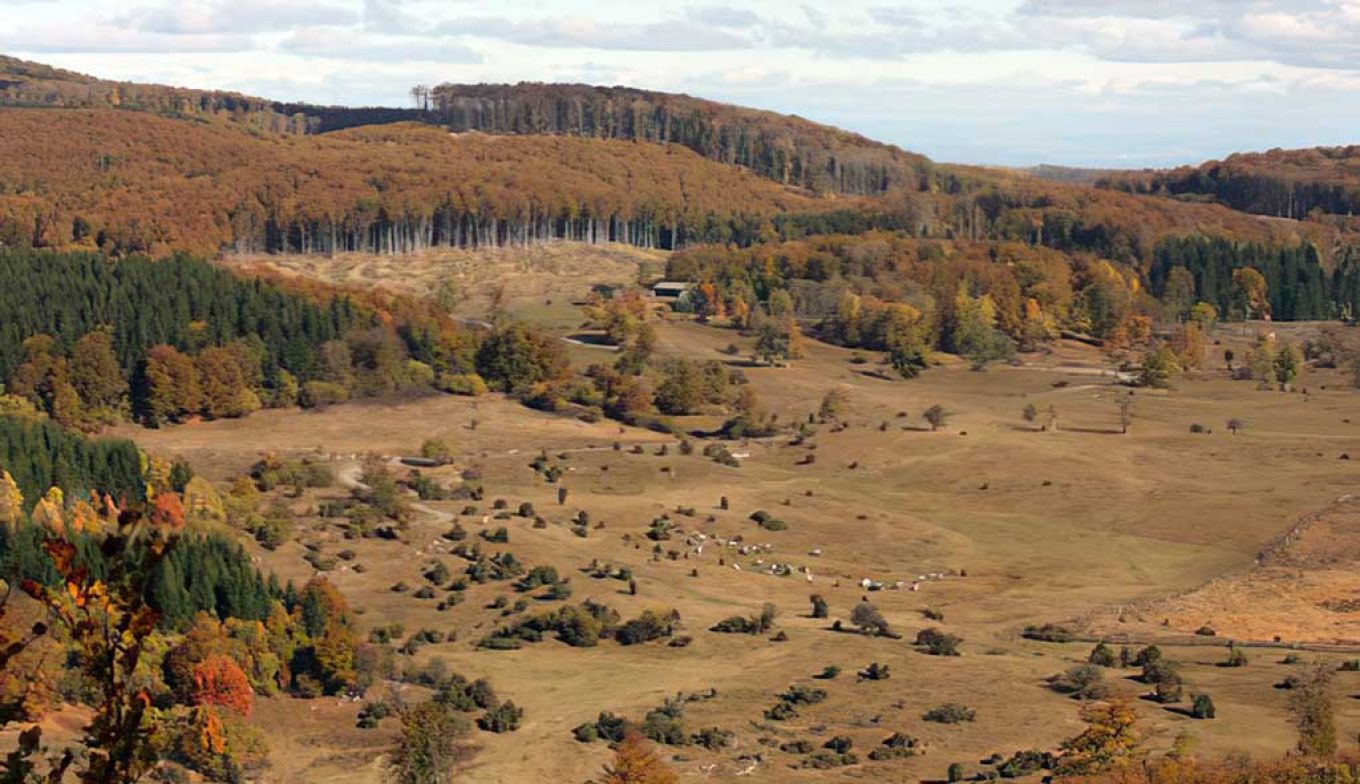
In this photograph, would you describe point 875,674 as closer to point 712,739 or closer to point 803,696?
point 803,696

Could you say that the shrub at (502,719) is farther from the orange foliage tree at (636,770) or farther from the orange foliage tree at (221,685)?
the orange foliage tree at (636,770)

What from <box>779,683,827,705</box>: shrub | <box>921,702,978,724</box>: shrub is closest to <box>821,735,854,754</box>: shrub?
<box>921,702,978,724</box>: shrub

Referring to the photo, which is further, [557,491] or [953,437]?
[953,437]

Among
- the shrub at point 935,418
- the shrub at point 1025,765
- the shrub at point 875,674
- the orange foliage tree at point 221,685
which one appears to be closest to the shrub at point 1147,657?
the shrub at point 875,674

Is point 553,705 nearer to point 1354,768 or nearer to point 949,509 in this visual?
point 1354,768

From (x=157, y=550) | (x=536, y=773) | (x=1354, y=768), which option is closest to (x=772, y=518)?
(x=536, y=773)

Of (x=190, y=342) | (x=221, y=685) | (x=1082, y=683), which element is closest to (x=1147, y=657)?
(x=1082, y=683)
